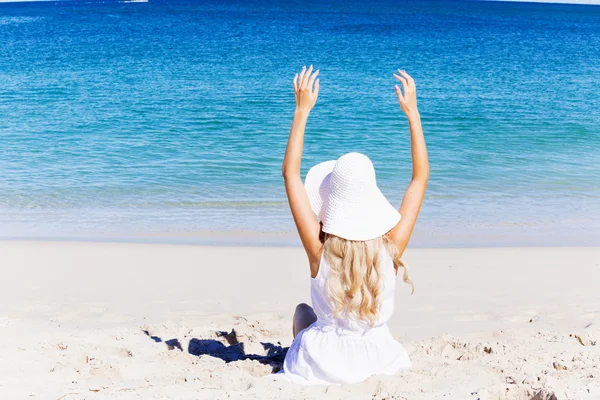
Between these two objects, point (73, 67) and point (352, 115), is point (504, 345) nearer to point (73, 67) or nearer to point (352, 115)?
point (352, 115)

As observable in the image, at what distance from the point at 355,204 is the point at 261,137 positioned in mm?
11418

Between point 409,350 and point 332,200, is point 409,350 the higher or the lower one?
the lower one

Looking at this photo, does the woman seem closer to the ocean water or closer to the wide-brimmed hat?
the wide-brimmed hat

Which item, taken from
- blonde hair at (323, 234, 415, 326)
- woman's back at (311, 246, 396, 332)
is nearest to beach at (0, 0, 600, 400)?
woman's back at (311, 246, 396, 332)

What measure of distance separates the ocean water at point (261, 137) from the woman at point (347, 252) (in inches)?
179

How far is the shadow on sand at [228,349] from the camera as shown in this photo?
15.0 ft

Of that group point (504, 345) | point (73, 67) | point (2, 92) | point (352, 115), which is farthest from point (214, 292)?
point (73, 67)

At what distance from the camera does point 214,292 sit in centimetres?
628

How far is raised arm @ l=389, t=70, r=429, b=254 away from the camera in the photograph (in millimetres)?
3449

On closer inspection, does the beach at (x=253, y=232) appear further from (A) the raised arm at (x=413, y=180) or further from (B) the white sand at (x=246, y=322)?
(A) the raised arm at (x=413, y=180)

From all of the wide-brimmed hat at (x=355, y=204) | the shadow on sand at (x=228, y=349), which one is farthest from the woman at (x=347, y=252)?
the shadow on sand at (x=228, y=349)

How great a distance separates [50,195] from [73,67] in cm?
1618

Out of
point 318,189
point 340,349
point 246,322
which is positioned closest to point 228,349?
point 246,322

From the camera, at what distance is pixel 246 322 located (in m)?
5.48
